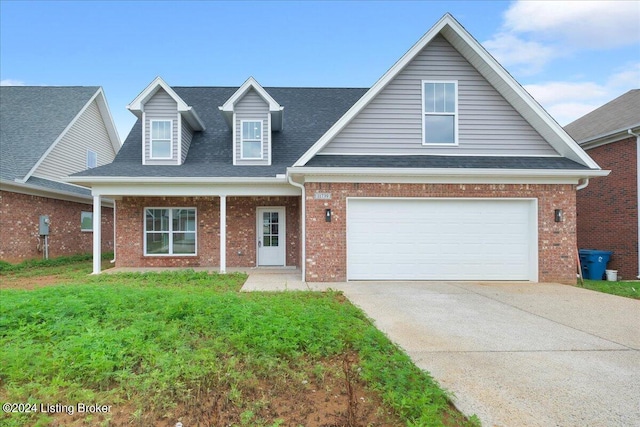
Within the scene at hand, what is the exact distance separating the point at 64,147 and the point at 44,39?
7459 millimetres

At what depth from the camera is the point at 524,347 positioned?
459cm

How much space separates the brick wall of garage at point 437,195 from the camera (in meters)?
9.24

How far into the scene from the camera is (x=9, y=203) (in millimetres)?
12672

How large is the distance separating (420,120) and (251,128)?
19.1ft

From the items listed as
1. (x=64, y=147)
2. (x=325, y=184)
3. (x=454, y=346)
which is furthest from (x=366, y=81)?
(x=454, y=346)

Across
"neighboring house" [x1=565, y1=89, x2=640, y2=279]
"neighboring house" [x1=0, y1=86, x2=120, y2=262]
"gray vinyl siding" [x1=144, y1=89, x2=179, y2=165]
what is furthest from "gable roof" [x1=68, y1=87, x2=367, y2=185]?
"neighboring house" [x1=565, y1=89, x2=640, y2=279]

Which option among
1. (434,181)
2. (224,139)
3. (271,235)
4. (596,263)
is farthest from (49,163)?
(596,263)

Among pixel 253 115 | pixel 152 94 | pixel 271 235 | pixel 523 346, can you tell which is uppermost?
pixel 152 94

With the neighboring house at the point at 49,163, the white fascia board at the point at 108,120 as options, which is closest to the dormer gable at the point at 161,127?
the neighboring house at the point at 49,163

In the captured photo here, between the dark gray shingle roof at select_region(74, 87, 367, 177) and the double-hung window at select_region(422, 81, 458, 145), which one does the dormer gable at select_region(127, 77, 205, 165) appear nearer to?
the dark gray shingle roof at select_region(74, 87, 367, 177)

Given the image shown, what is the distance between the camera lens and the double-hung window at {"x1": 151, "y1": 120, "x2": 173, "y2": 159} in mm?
12227

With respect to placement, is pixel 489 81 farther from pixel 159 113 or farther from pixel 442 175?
pixel 159 113

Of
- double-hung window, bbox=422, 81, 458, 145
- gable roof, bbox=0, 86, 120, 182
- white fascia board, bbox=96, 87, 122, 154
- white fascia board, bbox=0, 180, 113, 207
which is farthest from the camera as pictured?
white fascia board, bbox=96, 87, 122, 154

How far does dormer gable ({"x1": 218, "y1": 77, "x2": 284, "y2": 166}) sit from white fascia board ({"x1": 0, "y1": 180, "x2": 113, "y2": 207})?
7.74m
